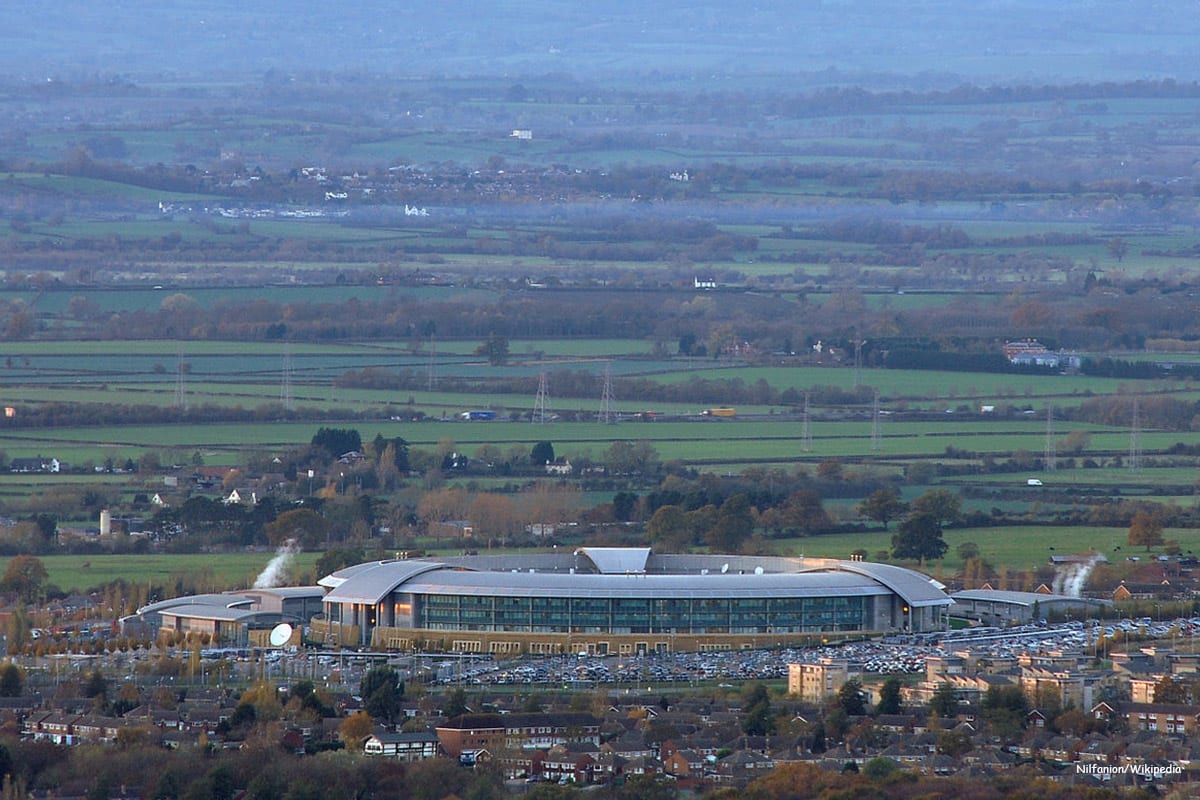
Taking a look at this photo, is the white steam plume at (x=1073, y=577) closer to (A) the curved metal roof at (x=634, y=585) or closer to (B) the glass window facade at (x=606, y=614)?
(A) the curved metal roof at (x=634, y=585)

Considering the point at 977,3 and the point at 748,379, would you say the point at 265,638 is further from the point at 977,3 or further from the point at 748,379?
the point at 977,3

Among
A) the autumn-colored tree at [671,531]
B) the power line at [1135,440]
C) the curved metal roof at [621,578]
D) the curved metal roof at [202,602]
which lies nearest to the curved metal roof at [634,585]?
the curved metal roof at [621,578]

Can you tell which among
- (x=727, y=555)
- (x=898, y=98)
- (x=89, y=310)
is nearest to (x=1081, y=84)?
(x=898, y=98)

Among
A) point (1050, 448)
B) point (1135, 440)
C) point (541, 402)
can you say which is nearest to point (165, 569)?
point (541, 402)

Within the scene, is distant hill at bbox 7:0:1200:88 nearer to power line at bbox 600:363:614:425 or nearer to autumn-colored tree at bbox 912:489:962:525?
power line at bbox 600:363:614:425

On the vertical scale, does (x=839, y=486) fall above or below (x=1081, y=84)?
below

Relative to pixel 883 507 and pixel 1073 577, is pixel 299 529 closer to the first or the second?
pixel 883 507

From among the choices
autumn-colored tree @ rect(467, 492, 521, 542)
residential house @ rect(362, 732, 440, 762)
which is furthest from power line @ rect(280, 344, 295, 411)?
residential house @ rect(362, 732, 440, 762)
